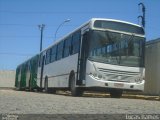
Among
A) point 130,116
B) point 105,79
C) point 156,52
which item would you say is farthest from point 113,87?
point 130,116

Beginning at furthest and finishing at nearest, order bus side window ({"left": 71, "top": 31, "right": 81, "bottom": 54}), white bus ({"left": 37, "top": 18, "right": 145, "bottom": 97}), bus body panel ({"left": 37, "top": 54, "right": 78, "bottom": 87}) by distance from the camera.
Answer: bus body panel ({"left": 37, "top": 54, "right": 78, "bottom": 87}), bus side window ({"left": 71, "top": 31, "right": 81, "bottom": 54}), white bus ({"left": 37, "top": 18, "right": 145, "bottom": 97})

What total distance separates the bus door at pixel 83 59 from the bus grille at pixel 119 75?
92 cm

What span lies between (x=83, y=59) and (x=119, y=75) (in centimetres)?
180

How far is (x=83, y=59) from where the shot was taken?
1912 centimetres

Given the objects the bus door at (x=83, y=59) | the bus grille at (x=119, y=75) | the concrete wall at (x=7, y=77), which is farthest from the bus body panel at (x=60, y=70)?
the concrete wall at (x=7, y=77)

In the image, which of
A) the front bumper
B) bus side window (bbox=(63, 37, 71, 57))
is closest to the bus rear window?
the front bumper

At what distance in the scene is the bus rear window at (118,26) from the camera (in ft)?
62.5

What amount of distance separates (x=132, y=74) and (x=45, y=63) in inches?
493

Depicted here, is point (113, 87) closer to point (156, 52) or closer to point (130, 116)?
point (156, 52)

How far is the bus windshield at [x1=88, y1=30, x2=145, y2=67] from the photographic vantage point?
18.7 meters

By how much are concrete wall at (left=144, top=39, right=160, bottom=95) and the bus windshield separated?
5.86 meters

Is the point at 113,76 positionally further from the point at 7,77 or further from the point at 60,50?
the point at 7,77

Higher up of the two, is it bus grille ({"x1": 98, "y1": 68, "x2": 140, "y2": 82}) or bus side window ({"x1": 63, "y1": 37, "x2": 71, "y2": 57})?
bus side window ({"x1": 63, "y1": 37, "x2": 71, "y2": 57})

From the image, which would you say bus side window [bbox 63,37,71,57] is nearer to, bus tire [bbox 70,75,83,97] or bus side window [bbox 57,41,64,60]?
bus side window [bbox 57,41,64,60]
